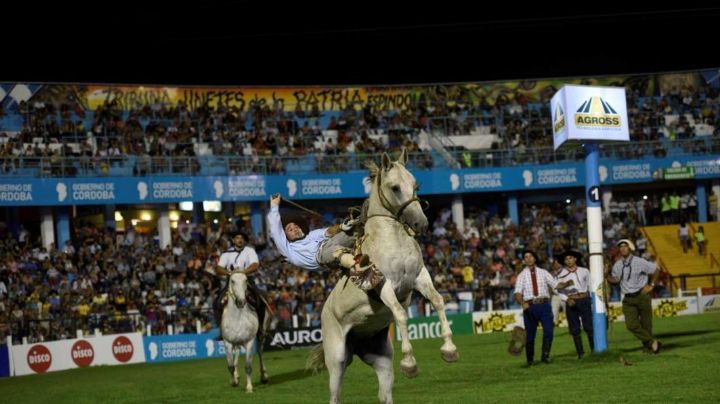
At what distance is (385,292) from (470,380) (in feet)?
28.7

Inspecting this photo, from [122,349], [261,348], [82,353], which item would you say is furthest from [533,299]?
[82,353]

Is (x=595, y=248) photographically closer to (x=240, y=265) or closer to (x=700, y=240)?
(x=240, y=265)

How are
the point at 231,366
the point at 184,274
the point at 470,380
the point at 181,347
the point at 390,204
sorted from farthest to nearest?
the point at 184,274
the point at 181,347
the point at 231,366
the point at 470,380
the point at 390,204

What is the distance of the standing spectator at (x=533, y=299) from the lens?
19.0 meters

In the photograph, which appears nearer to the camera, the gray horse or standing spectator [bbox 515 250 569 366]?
the gray horse

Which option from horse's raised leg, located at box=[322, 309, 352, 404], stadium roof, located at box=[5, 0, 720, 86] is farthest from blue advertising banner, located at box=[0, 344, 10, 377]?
stadium roof, located at box=[5, 0, 720, 86]

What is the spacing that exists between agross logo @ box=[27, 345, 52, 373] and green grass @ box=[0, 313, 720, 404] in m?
1.24

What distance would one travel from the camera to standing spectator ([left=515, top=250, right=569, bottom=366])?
62.5ft

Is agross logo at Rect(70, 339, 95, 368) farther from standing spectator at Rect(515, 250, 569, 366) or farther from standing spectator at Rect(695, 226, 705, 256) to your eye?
standing spectator at Rect(695, 226, 705, 256)

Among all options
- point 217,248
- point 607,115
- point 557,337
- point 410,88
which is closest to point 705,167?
point 410,88

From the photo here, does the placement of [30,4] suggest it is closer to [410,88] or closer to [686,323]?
[410,88]

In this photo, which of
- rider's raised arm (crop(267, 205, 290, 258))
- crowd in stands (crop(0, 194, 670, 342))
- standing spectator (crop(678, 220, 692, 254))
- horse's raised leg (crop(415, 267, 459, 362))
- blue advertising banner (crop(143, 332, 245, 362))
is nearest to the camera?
horse's raised leg (crop(415, 267, 459, 362))

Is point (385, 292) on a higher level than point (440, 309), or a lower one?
higher

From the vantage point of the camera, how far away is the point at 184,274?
35281mm
